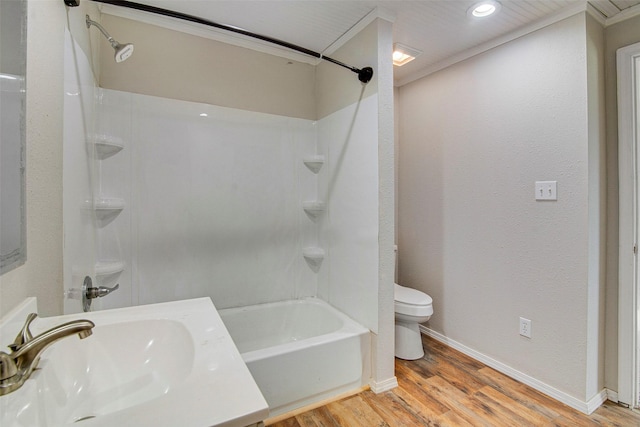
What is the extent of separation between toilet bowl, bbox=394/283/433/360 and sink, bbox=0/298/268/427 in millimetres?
1560

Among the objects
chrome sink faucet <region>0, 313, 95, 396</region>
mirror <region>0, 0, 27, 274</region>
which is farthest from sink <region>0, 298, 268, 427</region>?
mirror <region>0, 0, 27, 274</region>

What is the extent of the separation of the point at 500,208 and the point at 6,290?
7.86 ft

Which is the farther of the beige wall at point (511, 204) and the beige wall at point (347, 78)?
the beige wall at point (347, 78)

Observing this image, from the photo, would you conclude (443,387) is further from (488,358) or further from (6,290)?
(6,290)

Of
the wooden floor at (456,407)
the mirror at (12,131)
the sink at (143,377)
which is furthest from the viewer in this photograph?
the wooden floor at (456,407)

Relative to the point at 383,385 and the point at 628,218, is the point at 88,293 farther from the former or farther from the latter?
A: the point at 628,218

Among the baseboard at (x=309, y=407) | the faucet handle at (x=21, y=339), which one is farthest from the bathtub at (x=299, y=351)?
the faucet handle at (x=21, y=339)

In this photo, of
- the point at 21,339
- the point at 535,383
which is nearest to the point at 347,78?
the point at 21,339

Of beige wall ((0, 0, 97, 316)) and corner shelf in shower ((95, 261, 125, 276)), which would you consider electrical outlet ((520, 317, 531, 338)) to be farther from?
corner shelf in shower ((95, 261, 125, 276))

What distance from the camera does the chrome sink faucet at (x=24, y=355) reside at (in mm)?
565

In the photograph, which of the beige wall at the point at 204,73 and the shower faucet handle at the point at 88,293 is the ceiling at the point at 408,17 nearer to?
the beige wall at the point at 204,73

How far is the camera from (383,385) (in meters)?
1.91

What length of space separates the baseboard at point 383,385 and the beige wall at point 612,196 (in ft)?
3.98

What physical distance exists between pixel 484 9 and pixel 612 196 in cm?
130
